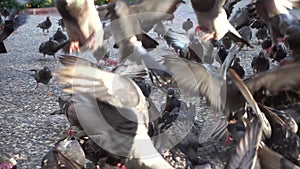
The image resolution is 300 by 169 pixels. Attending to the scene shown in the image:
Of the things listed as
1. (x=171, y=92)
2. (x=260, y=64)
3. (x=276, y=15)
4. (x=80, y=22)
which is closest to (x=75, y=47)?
(x=80, y=22)

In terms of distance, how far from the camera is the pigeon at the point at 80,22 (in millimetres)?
3156

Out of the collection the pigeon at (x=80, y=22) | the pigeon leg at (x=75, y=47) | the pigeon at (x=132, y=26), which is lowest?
the pigeon at (x=132, y=26)

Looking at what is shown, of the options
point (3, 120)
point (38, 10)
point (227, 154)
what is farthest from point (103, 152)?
point (38, 10)

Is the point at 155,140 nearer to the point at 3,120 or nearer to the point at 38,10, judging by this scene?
the point at 3,120

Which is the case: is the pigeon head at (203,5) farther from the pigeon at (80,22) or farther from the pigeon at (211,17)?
the pigeon at (80,22)

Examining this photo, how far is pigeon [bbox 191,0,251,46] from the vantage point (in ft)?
11.3

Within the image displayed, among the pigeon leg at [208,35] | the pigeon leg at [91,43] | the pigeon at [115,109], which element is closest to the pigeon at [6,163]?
the pigeon at [115,109]

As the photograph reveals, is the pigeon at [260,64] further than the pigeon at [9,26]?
No

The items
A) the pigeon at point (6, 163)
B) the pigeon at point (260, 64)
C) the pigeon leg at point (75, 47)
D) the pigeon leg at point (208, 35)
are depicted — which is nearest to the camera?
the pigeon at point (6, 163)

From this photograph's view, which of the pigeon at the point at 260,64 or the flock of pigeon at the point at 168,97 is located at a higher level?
the flock of pigeon at the point at 168,97

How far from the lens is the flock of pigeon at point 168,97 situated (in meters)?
2.51

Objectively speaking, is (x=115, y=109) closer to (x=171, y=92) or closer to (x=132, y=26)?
(x=171, y=92)

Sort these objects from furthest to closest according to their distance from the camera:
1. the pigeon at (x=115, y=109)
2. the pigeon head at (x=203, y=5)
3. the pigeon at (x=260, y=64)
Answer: the pigeon at (x=260, y=64) < the pigeon head at (x=203, y=5) < the pigeon at (x=115, y=109)

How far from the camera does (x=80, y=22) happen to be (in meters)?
3.22
